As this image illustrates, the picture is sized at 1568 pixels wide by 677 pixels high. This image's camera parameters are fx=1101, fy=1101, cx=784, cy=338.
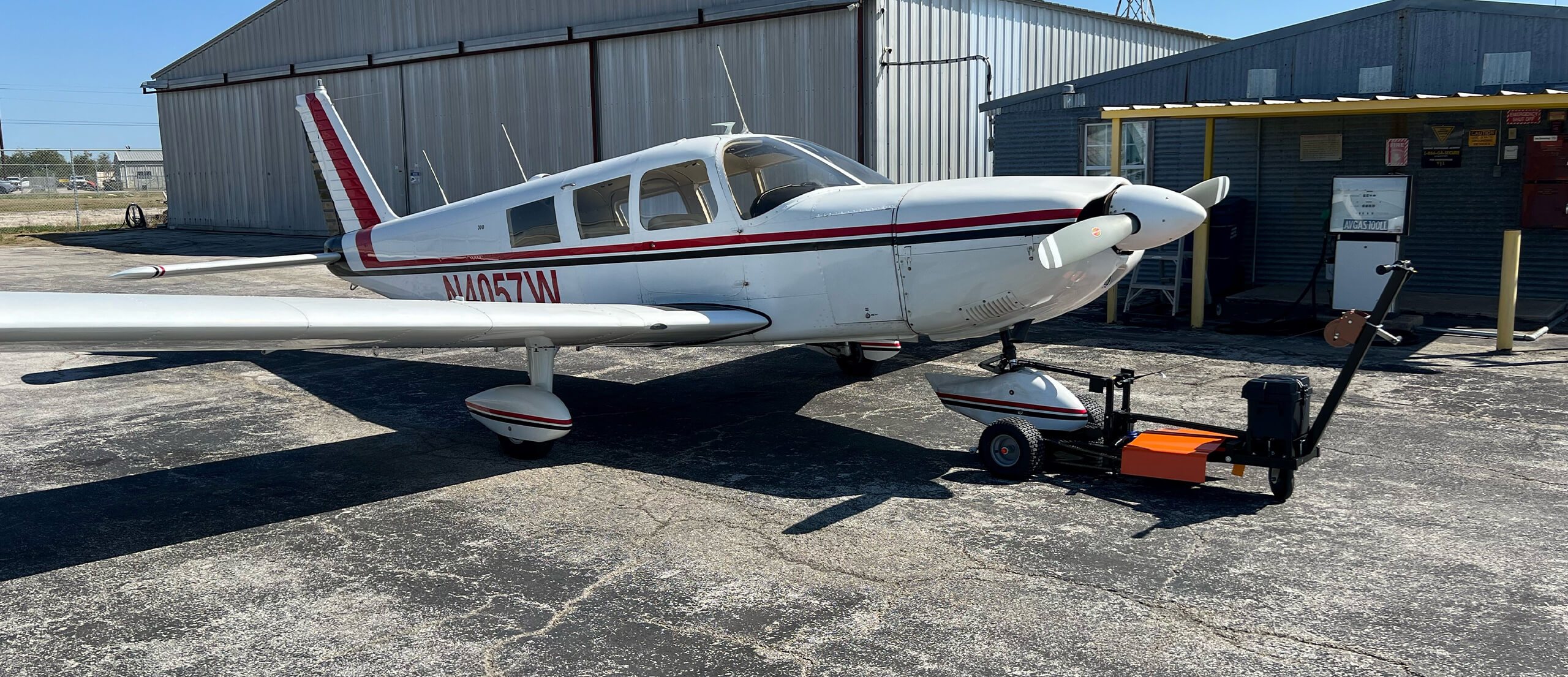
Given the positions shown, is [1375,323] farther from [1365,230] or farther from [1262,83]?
[1262,83]

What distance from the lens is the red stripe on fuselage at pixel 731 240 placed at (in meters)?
6.66

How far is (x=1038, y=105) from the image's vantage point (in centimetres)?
1648

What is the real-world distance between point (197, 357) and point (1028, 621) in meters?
10.3

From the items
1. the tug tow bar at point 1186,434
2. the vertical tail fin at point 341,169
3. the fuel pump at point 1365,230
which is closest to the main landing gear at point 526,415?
the tug tow bar at point 1186,434

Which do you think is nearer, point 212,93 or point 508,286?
point 508,286

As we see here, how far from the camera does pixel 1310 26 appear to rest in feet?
49.6

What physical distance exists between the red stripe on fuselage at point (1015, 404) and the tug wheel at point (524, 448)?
274 cm

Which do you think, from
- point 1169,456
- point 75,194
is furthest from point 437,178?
point 75,194

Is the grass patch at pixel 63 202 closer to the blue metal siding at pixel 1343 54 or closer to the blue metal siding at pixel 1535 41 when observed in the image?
the blue metal siding at pixel 1343 54

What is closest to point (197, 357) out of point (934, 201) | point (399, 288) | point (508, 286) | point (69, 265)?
point (399, 288)

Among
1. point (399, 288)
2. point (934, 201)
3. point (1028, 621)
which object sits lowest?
point (1028, 621)

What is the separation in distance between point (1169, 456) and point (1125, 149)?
10.8 metres

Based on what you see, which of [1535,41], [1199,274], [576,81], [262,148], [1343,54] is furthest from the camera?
[262,148]

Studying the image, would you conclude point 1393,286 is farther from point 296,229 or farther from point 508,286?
point 296,229
